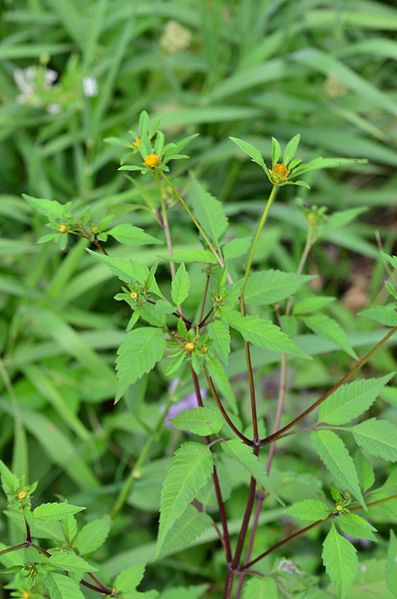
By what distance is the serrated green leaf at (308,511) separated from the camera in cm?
86

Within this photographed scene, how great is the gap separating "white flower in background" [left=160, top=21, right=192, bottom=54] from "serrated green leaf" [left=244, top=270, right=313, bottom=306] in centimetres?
145

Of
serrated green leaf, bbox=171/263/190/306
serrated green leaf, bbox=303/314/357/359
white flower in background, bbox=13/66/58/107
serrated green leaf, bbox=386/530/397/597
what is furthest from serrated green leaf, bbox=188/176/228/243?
white flower in background, bbox=13/66/58/107

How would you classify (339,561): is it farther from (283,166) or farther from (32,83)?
(32,83)

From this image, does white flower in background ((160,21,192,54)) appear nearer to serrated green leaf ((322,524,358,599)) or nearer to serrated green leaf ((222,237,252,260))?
serrated green leaf ((222,237,252,260))

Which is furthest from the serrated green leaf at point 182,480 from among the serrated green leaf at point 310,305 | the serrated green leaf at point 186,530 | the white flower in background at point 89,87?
the white flower in background at point 89,87

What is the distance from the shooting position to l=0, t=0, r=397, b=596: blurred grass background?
5.58ft

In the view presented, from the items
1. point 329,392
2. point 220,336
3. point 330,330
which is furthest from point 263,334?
point 330,330

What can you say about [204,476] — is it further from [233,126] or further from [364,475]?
[233,126]

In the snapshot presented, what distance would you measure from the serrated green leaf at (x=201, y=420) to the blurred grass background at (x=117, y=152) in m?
0.71

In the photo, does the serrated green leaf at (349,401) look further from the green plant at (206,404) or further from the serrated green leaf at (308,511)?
the serrated green leaf at (308,511)

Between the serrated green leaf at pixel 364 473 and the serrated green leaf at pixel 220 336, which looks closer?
the serrated green leaf at pixel 220 336

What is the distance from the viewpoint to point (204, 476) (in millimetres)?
797

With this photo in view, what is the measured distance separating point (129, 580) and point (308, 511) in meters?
0.24

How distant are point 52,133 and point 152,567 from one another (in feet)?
4.09
